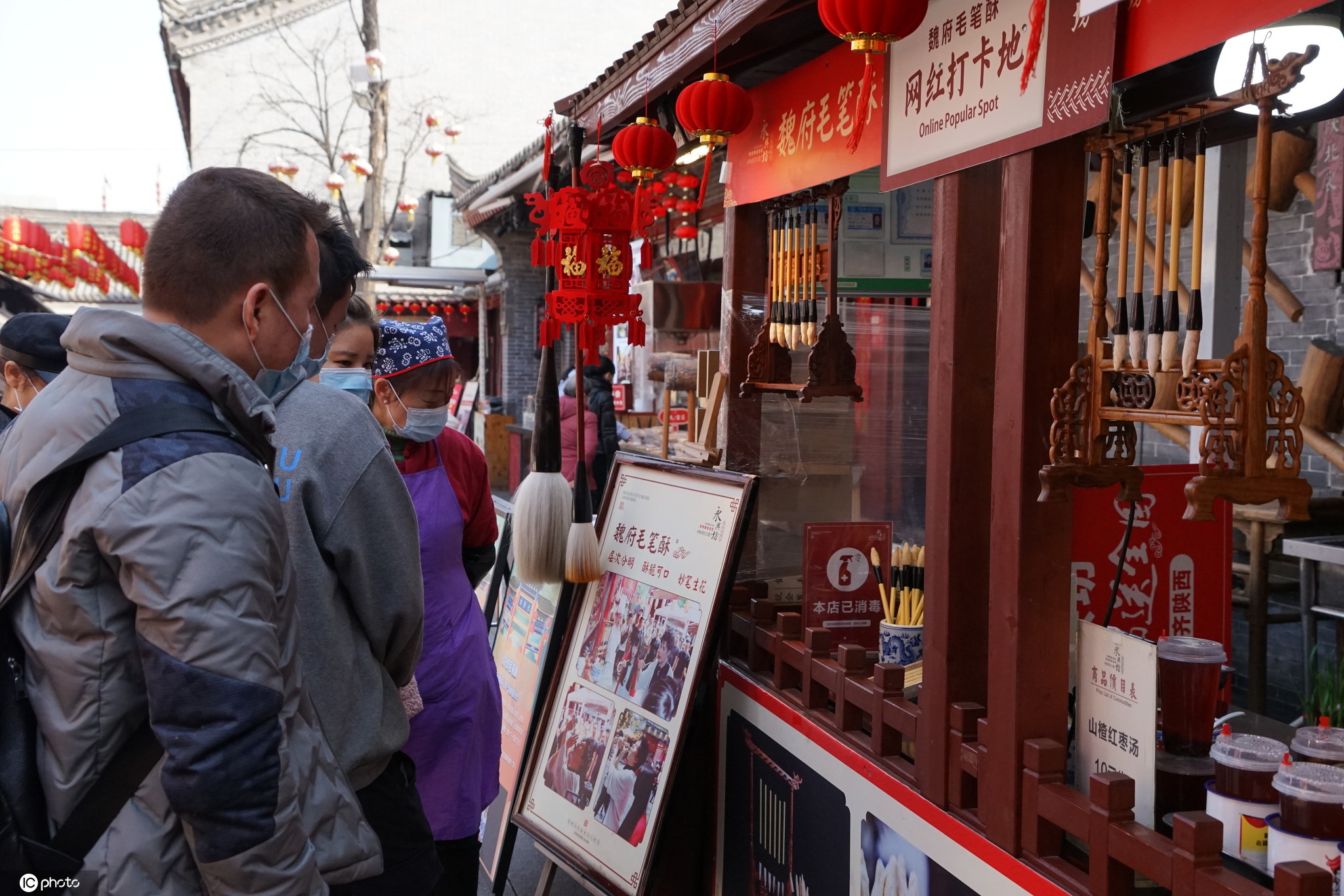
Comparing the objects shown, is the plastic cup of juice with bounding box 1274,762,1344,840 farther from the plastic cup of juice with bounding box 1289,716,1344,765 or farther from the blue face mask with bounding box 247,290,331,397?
the blue face mask with bounding box 247,290,331,397

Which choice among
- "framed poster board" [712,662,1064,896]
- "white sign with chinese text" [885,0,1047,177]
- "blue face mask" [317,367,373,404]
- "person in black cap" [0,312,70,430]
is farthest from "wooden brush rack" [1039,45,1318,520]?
"person in black cap" [0,312,70,430]

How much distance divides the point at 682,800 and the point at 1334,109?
8.63ft

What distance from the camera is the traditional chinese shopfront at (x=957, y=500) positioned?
1987 mm

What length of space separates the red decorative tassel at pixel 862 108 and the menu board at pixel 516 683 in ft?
6.18

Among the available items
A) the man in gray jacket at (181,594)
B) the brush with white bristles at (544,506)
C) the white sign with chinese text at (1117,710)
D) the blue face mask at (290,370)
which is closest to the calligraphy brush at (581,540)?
the brush with white bristles at (544,506)

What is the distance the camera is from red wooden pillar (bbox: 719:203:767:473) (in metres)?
3.94

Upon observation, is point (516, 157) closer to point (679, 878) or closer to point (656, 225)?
point (656, 225)

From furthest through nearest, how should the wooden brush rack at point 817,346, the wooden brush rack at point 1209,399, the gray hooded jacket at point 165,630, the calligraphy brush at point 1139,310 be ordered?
the wooden brush rack at point 817,346, the calligraphy brush at point 1139,310, the wooden brush rack at point 1209,399, the gray hooded jacket at point 165,630

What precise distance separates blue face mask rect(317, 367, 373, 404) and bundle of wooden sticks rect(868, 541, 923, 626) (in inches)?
60.4

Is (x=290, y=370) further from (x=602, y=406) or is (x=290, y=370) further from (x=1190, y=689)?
(x=602, y=406)

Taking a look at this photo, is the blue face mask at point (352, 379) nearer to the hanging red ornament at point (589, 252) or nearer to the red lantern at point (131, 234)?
the hanging red ornament at point (589, 252)

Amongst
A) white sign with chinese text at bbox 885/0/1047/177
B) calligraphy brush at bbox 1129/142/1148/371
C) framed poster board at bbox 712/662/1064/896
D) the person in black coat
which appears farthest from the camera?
the person in black coat

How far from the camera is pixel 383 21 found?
2494cm

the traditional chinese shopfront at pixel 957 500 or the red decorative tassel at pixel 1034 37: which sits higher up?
the red decorative tassel at pixel 1034 37
